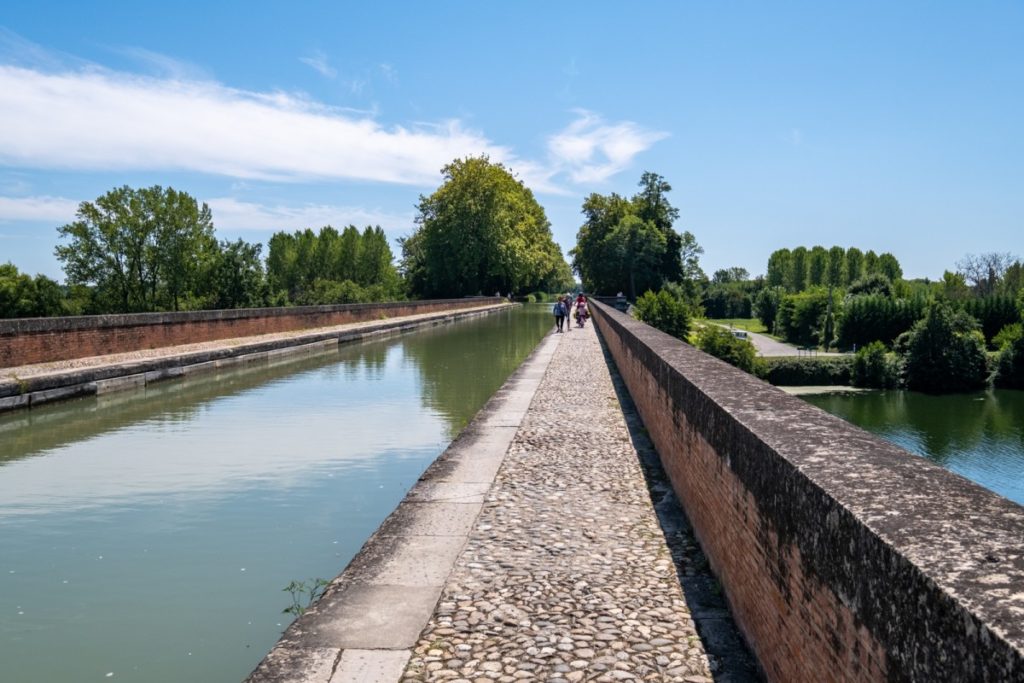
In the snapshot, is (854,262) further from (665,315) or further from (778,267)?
(665,315)

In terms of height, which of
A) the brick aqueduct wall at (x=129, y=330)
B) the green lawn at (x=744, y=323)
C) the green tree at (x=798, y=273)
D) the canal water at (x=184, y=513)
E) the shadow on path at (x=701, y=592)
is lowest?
Answer: the green lawn at (x=744, y=323)

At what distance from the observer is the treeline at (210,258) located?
48219mm

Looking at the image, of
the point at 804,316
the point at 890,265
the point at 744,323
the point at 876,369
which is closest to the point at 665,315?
the point at 876,369

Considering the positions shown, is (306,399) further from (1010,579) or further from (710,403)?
(1010,579)

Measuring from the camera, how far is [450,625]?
354 centimetres

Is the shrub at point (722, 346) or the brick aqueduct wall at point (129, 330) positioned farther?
the shrub at point (722, 346)

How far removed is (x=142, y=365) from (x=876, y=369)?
51.3 metres

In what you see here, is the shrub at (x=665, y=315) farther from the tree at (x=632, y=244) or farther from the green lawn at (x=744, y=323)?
the green lawn at (x=744, y=323)

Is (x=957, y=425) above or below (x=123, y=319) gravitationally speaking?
below

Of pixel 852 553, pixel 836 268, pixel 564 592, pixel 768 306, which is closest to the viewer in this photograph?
pixel 852 553

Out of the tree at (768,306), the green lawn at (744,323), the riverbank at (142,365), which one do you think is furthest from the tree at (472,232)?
the tree at (768,306)

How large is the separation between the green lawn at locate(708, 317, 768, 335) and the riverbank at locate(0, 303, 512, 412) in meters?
71.5

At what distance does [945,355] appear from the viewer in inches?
2052

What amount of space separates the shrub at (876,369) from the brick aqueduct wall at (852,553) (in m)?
55.7
